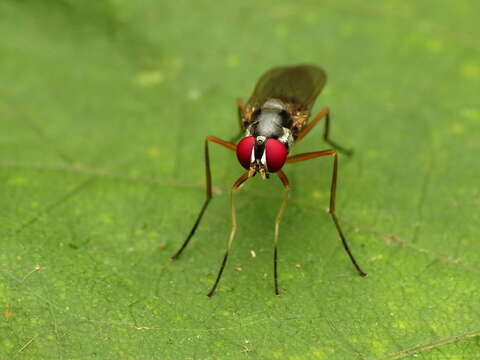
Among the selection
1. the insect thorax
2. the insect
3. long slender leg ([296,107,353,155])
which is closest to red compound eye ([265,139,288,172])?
the insect

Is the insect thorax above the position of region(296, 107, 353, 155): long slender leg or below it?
above

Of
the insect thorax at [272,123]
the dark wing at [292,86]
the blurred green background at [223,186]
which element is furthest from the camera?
the dark wing at [292,86]

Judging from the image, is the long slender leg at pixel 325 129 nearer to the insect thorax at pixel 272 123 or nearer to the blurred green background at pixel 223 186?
the blurred green background at pixel 223 186

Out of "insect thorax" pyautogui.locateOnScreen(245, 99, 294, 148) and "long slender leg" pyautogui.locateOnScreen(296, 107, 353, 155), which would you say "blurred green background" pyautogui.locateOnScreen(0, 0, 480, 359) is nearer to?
"long slender leg" pyautogui.locateOnScreen(296, 107, 353, 155)

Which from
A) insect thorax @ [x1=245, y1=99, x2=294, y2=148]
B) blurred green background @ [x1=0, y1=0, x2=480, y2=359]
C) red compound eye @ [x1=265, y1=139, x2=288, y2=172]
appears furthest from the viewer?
insect thorax @ [x1=245, y1=99, x2=294, y2=148]

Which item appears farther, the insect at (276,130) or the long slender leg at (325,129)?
the long slender leg at (325,129)

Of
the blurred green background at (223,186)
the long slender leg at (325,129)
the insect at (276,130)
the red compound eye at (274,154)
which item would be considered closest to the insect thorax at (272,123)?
the insect at (276,130)

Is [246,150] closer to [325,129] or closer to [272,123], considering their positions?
[272,123]
